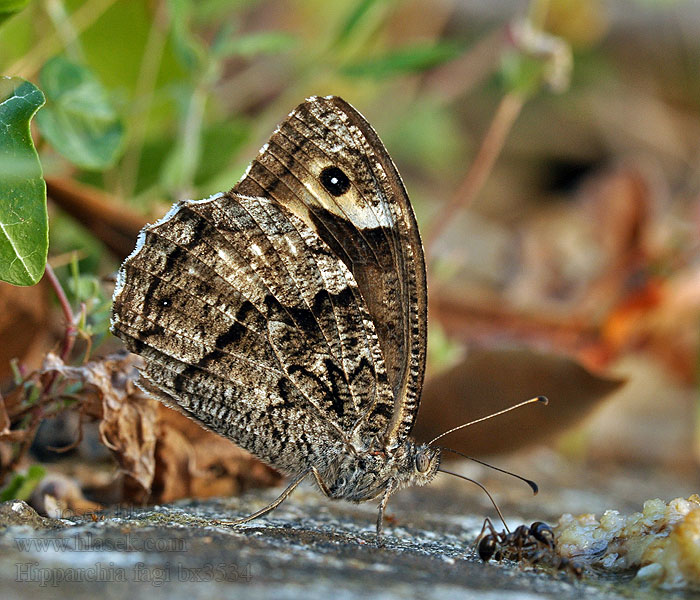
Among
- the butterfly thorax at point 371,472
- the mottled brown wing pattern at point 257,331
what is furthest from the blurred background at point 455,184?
the butterfly thorax at point 371,472

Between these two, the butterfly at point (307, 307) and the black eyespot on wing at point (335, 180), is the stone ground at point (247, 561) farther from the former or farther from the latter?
the black eyespot on wing at point (335, 180)

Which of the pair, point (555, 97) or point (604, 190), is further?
point (555, 97)

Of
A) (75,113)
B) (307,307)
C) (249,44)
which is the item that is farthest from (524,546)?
(249,44)

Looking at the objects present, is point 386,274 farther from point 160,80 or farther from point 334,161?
point 160,80

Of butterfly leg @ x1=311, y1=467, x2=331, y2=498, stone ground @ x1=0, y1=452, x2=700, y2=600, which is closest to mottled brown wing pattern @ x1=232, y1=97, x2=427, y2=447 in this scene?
butterfly leg @ x1=311, y1=467, x2=331, y2=498

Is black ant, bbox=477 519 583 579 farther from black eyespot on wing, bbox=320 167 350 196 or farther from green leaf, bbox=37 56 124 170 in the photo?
green leaf, bbox=37 56 124 170

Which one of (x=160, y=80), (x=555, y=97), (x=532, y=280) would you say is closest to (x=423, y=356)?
(x=160, y=80)

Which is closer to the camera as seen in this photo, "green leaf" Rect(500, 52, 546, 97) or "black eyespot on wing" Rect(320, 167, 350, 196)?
"black eyespot on wing" Rect(320, 167, 350, 196)
